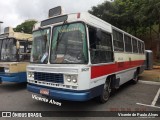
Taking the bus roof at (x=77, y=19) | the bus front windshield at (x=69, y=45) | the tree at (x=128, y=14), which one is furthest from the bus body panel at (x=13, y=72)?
the tree at (x=128, y=14)

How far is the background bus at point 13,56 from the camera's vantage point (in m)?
9.60

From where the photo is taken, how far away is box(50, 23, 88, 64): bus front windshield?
5.89 metres

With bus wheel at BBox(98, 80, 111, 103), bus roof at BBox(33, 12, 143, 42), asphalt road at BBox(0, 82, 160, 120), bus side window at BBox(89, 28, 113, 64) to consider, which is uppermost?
bus roof at BBox(33, 12, 143, 42)

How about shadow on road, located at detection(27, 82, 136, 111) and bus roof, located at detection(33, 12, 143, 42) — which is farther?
shadow on road, located at detection(27, 82, 136, 111)

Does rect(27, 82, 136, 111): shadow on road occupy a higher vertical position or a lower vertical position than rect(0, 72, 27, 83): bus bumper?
lower

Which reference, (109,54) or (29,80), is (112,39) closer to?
(109,54)

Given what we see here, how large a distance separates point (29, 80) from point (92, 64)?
233 cm

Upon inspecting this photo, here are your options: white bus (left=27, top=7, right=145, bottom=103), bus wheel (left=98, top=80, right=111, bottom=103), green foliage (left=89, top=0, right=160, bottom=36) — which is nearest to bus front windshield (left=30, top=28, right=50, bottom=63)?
white bus (left=27, top=7, right=145, bottom=103)

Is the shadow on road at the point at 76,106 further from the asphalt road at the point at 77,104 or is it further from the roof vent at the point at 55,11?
the roof vent at the point at 55,11

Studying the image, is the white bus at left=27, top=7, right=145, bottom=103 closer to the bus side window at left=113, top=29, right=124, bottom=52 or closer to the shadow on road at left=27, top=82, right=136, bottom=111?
the shadow on road at left=27, top=82, right=136, bottom=111

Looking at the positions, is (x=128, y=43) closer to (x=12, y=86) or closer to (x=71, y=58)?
(x=71, y=58)

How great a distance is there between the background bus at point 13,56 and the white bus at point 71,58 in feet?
9.43

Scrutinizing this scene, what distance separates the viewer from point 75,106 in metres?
6.98

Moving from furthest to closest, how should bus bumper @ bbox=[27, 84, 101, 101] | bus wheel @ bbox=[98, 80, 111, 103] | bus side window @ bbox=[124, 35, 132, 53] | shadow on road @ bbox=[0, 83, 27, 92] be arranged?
1. shadow on road @ bbox=[0, 83, 27, 92]
2. bus side window @ bbox=[124, 35, 132, 53]
3. bus wheel @ bbox=[98, 80, 111, 103]
4. bus bumper @ bbox=[27, 84, 101, 101]
